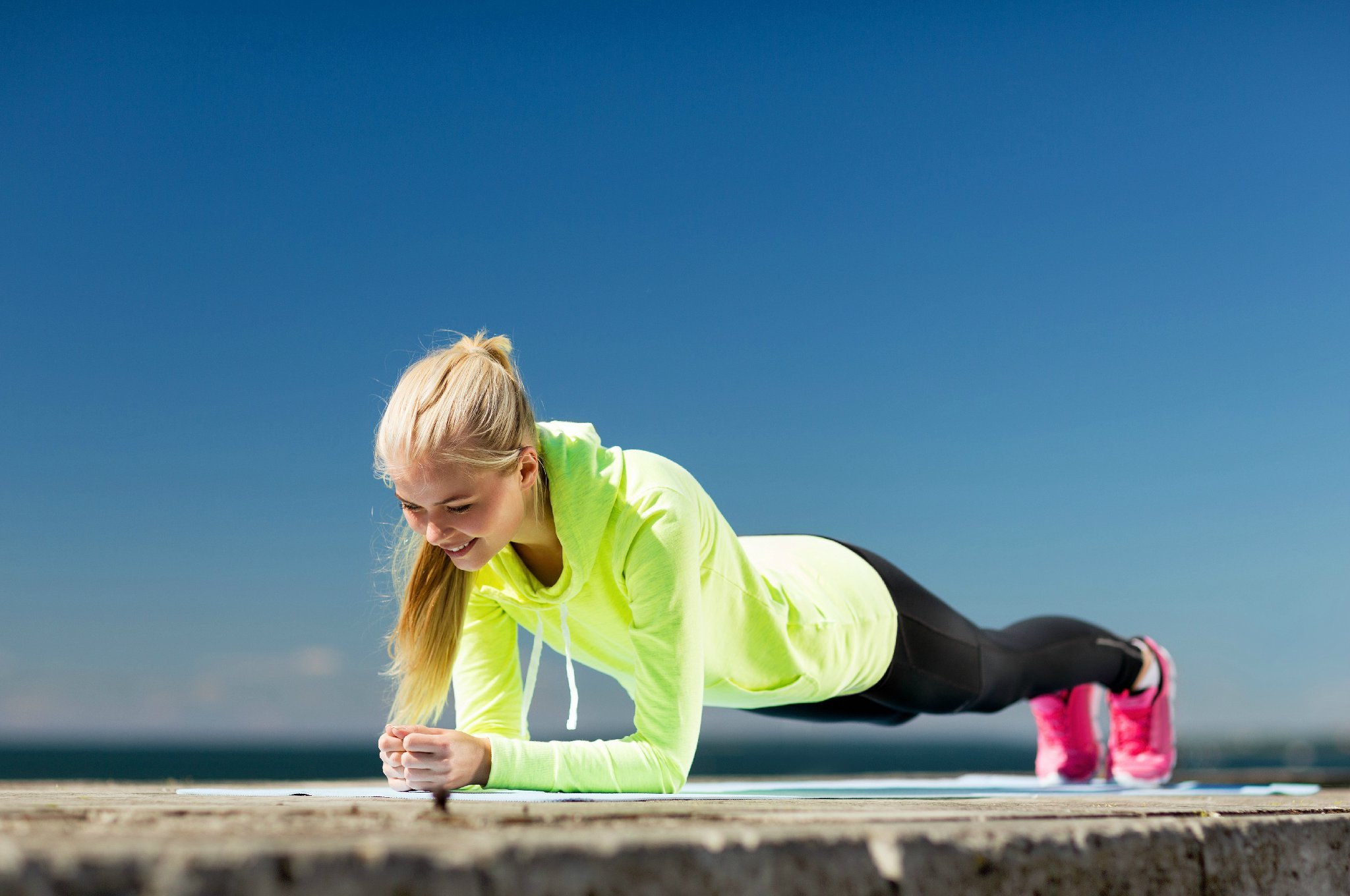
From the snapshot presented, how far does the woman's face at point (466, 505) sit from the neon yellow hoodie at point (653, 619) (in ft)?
0.49

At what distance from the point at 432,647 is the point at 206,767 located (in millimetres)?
82509

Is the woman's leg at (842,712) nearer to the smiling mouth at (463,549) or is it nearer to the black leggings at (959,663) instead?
the black leggings at (959,663)

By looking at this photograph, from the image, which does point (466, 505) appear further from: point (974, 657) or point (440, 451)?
point (974, 657)

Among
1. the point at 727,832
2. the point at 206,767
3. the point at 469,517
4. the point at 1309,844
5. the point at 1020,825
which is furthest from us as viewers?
the point at 206,767

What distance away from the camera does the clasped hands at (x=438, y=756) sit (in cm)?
215

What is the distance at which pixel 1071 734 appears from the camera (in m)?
4.40

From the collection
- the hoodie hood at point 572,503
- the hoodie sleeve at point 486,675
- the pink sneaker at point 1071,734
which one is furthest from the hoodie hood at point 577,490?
the pink sneaker at point 1071,734

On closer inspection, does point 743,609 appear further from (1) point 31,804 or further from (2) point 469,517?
(1) point 31,804

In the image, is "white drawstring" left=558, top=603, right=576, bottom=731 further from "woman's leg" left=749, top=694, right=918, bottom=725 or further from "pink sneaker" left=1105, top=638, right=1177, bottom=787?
"pink sneaker" left=1105, top=638, right=1177, bottom=787

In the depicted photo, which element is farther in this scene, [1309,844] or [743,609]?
[743,609]

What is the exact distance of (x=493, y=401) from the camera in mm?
2562

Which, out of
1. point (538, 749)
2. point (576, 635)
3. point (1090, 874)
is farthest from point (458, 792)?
point (1090, 874)

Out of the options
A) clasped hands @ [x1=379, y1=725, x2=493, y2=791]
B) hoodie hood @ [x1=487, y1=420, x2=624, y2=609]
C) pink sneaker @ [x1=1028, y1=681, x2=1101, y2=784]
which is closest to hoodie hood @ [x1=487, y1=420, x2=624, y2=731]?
hoodie hood @ [x1=487, y1=420, x2=624, y2=609]

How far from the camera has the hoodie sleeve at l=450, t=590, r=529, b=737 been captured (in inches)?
125
